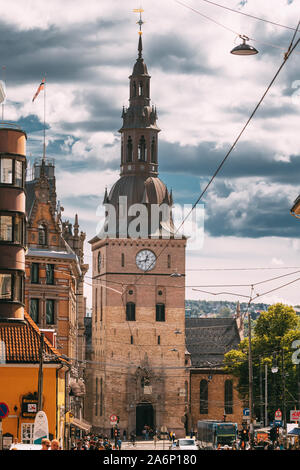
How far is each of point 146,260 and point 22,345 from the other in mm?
64080

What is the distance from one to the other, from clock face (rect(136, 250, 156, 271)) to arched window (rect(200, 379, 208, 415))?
15.9 meters

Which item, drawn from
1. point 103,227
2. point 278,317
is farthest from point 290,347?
point 103,227

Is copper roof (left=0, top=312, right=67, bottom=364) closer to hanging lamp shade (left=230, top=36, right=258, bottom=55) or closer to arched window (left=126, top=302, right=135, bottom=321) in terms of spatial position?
hanging lamp shade (left=230, top=36, right=258, bottom=55)

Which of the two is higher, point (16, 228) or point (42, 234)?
point (42, 234)

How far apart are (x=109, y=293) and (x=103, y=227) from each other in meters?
6.55

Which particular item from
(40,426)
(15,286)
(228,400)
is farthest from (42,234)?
(228,400)

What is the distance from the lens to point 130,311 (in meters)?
111

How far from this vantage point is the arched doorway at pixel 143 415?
4306 inches

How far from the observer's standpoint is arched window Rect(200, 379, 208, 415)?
119 metres

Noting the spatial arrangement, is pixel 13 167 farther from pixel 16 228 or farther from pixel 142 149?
pixel 142 149

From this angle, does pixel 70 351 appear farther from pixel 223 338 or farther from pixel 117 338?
pixel 223 338

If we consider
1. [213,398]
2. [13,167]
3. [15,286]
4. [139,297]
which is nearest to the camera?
[15,286]

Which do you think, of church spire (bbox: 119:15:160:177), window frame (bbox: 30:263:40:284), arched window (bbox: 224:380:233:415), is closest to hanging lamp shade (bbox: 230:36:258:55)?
window frame (bbox: 30:263:40:284)

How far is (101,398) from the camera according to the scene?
11156 centimetres
